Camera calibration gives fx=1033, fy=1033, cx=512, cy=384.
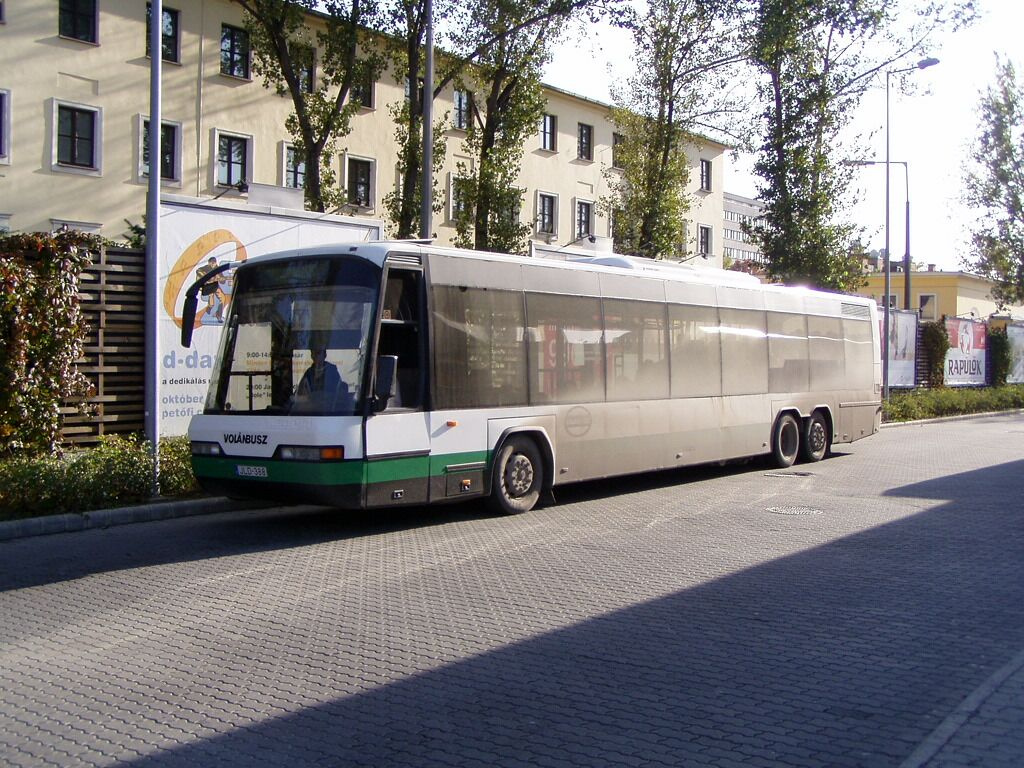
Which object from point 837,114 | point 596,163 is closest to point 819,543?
point 837,114

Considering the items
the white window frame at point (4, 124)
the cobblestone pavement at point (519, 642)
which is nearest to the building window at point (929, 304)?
the white window frame at point (4, 124)

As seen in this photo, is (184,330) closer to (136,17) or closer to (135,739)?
(135,739)

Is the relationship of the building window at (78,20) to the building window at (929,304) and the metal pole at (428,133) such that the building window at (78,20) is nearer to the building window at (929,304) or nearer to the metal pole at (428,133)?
the metal pole at (428,133)

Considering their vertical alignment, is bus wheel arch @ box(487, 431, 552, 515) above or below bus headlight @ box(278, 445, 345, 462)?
below

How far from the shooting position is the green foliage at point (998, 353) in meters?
42.6

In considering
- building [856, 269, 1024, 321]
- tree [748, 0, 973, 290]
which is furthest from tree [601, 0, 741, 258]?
building [856, 269, 1024, 321]

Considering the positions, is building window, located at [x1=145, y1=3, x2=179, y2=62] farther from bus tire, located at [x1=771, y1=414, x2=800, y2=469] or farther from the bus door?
the bus door

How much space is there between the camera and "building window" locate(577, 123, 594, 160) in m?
48.1

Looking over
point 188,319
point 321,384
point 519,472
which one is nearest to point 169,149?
point 188,319

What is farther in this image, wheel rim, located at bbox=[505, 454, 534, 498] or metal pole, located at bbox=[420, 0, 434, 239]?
metal pole, located at bbox=[420, 0, 434, 239]

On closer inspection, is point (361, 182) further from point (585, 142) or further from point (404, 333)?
point (404, 333)

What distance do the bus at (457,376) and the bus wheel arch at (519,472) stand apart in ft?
0.07

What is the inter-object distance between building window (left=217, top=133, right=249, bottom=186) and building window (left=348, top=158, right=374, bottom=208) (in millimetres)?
4555

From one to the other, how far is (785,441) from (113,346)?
1090cm
